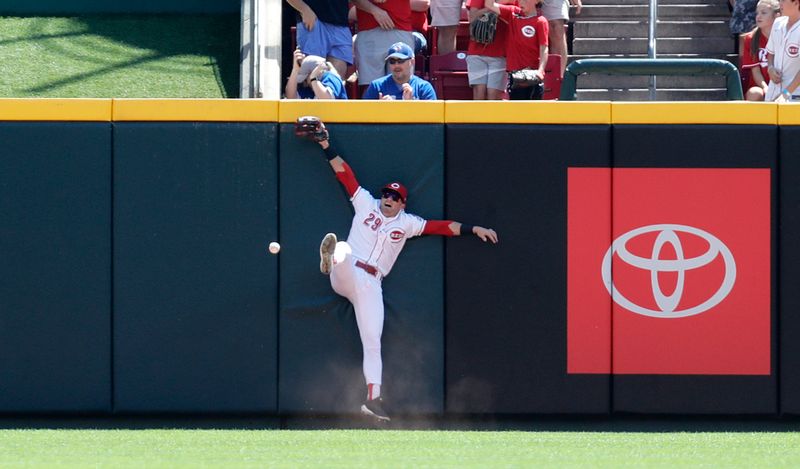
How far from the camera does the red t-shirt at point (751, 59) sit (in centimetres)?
1198

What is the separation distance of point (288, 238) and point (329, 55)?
2.75 meters

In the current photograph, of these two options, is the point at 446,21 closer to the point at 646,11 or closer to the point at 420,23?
the point at 420,23

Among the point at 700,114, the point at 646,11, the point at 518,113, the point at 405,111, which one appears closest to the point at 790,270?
the point at 700,114

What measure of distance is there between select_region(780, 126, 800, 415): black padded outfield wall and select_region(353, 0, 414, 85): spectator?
3730 millimetres

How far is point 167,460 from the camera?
296 inches

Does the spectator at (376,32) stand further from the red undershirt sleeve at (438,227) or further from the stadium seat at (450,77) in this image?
the red undershirt sleeve at (438,227)

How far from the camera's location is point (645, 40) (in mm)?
13602

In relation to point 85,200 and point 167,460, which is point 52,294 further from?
point 167,460

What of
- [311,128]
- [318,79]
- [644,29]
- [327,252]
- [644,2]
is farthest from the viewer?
[644,2]

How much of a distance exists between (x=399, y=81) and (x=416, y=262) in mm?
1581

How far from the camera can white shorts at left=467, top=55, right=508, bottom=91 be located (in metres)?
11.9

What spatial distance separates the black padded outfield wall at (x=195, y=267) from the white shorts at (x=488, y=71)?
3.11 m

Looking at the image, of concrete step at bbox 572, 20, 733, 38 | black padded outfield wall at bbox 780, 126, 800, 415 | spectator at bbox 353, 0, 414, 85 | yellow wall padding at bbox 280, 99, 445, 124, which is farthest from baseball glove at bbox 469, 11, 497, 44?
black padded outfield wall at bbox 780, 126, 800, 415

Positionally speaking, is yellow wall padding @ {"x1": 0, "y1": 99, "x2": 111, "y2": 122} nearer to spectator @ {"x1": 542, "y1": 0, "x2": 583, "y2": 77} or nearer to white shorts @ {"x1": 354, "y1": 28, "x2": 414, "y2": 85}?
white shorts @ {"x1": 354, "y1": 28, "x2": 414, "y2": 85}
